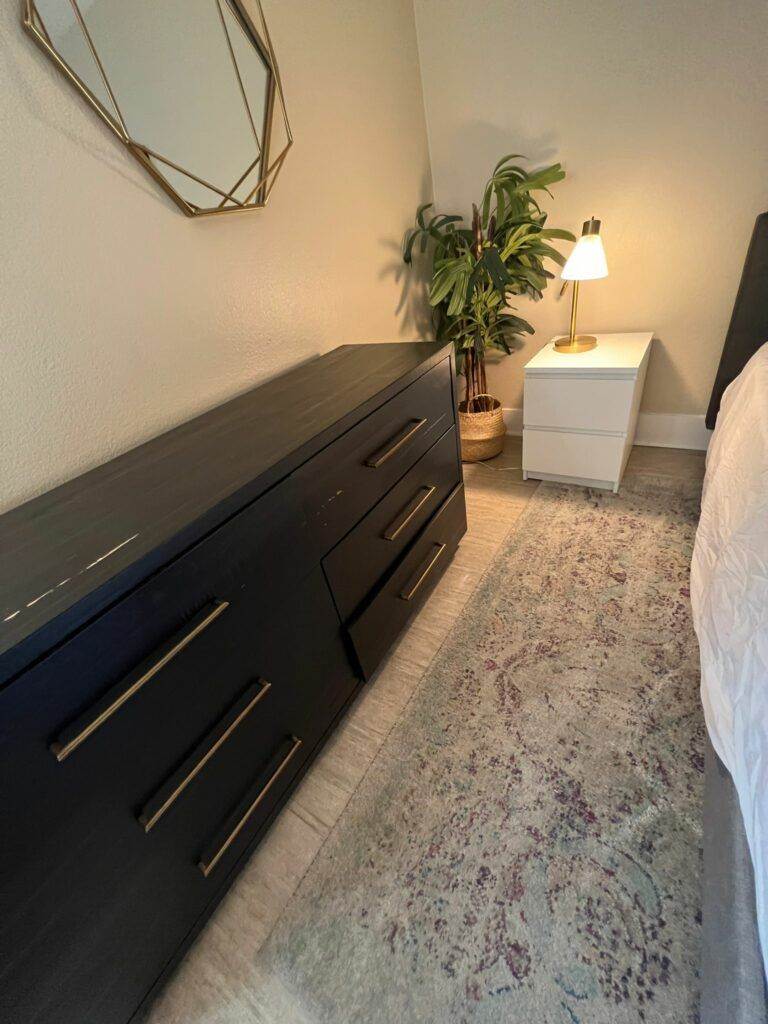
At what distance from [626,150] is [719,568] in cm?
167

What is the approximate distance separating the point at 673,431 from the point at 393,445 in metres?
1.70

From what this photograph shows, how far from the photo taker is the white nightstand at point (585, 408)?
5.19 feet

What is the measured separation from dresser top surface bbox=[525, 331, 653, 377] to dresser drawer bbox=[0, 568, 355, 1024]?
1.33 metres

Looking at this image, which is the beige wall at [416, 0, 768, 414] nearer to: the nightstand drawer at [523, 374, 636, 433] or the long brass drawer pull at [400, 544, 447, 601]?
the nightstand drawer at [523, 374, 636, 433]

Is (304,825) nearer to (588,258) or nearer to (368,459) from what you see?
(368,459)

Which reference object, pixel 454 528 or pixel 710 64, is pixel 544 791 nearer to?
pixel 454 528

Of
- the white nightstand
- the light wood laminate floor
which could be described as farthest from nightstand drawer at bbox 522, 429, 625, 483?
the light wood laminate floor

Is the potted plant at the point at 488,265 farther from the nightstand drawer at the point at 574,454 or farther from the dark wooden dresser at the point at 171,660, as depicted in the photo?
the dark wooden dresser at the point at 171,660

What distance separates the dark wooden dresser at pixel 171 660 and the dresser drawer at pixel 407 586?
0.02m

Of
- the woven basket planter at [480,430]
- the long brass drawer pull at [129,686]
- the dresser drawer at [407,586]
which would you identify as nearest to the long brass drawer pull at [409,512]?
the dresser drawer at [407,586]

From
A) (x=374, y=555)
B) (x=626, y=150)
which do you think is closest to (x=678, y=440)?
(x=626, y=150)

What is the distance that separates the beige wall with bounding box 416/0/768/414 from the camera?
4.54ft

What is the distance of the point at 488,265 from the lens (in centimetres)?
158

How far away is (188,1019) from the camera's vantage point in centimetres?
74
